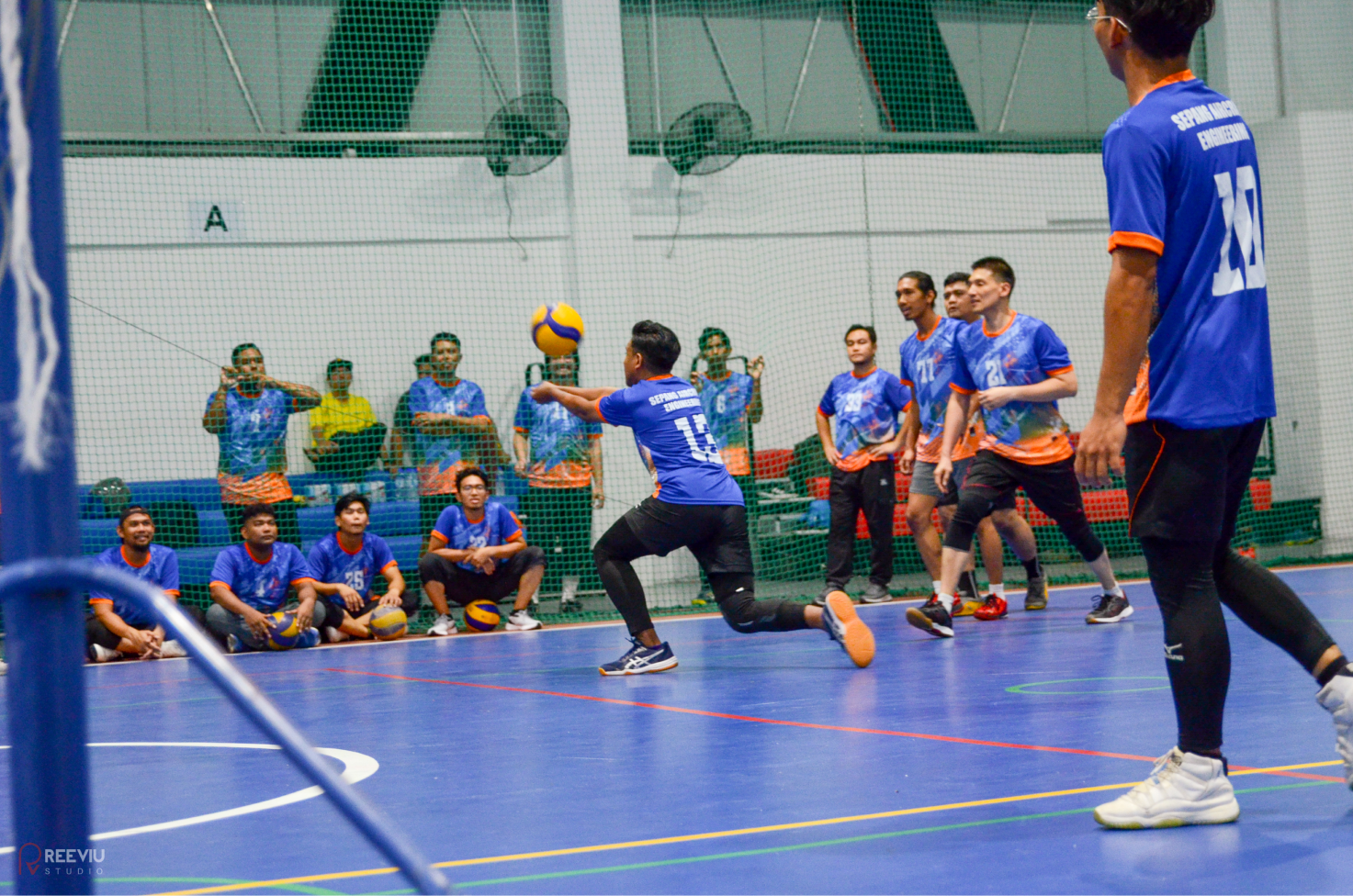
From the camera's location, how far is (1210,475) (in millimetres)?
2895

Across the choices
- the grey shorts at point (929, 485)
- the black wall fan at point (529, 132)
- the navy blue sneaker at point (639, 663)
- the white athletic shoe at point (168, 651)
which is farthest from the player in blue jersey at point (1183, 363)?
the black wall fan at point (529, 132)

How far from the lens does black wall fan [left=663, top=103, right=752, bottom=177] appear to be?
506 inches

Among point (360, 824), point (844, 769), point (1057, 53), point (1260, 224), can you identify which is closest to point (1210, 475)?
point (1260, 224)

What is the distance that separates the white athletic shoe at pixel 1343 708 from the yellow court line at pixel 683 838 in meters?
0.40

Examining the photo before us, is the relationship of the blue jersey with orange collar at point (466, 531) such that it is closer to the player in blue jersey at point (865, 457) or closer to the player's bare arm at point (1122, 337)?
the player in blue jersey at point (865, 457)

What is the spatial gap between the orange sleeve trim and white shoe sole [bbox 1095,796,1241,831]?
3.85ft

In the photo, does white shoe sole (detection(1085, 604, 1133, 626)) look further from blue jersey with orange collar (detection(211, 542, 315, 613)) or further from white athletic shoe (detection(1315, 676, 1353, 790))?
blue jersey with orange collar (detection(211, 542, 315, 613))

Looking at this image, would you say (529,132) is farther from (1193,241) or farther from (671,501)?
(1193,241)

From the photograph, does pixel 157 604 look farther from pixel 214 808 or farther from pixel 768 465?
pixel 768 465

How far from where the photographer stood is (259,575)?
8875 mm

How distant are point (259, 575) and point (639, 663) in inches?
139

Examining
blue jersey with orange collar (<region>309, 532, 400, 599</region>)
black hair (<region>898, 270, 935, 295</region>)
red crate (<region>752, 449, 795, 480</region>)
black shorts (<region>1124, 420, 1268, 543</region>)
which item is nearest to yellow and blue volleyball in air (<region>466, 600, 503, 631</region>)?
blue jersey with orange collar (<region>309, 532, 400, 599</region>)

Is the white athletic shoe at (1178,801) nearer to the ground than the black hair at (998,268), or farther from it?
nearer to the ground

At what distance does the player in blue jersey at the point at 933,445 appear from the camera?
27.0 ft
